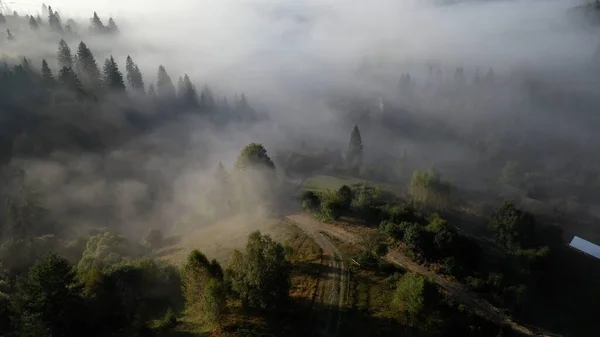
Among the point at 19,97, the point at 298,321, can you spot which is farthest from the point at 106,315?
the point at 19,97

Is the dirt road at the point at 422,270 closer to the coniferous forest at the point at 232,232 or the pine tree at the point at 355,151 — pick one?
the coniferous forest at the point at 232,232

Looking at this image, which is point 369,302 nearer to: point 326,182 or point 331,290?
point 331,290

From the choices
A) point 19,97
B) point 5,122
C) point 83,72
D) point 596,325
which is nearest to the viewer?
A: point 596,325

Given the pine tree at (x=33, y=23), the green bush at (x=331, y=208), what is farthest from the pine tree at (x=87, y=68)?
the green bush at (x=331, y=208)

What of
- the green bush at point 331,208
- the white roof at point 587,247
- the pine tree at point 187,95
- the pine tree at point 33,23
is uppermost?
the pine tree at point 33,23

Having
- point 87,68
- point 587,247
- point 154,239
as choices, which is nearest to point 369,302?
point 154,239

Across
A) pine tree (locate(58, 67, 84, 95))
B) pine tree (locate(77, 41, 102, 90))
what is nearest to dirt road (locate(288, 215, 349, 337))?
pine tree (locate(58, 67, 84, 95))

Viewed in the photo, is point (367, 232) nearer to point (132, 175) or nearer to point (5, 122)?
point (132, 175)
